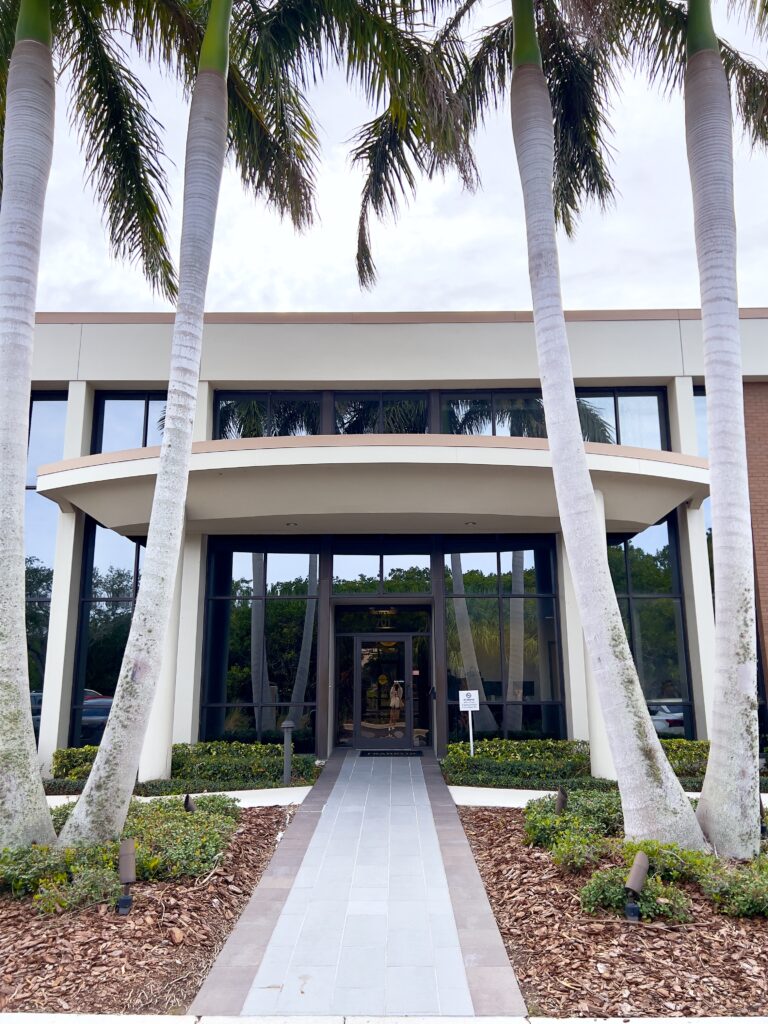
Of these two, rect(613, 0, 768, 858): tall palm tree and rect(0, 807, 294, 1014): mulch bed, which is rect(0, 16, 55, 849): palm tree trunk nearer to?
rect(0, 807, 294, 1014): mulch bed

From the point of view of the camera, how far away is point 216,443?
1147cm

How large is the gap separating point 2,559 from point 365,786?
6.63 m

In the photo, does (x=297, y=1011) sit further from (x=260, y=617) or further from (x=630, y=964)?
(x=260, y=617)

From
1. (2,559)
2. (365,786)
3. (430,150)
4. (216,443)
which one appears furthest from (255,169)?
(365,786)

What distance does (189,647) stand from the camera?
14047 mm

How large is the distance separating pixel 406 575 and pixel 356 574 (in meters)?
0.99

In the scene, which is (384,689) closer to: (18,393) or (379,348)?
(379,348)

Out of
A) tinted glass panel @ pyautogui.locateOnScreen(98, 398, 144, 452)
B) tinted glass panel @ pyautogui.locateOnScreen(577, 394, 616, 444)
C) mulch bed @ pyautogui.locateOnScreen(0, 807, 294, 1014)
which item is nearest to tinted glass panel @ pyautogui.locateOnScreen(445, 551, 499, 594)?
tinted glass panel @ pyautogui.locateOnScreen(577, 394, 616, 444)

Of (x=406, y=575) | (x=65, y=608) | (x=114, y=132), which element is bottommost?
(x=65, y=608)

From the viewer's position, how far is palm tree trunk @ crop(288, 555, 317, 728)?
46.9ft

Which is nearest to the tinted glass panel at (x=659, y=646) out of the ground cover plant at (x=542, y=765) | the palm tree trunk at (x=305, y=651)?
the ground cover plant at (x=542, y=765)

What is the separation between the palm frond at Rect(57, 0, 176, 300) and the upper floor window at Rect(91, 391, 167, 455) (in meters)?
4.68

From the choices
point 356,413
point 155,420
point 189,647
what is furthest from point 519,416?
point 189,647

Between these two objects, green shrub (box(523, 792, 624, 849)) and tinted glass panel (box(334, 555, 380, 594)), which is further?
tinted glass panel (box(334, 555, 380, 594))
